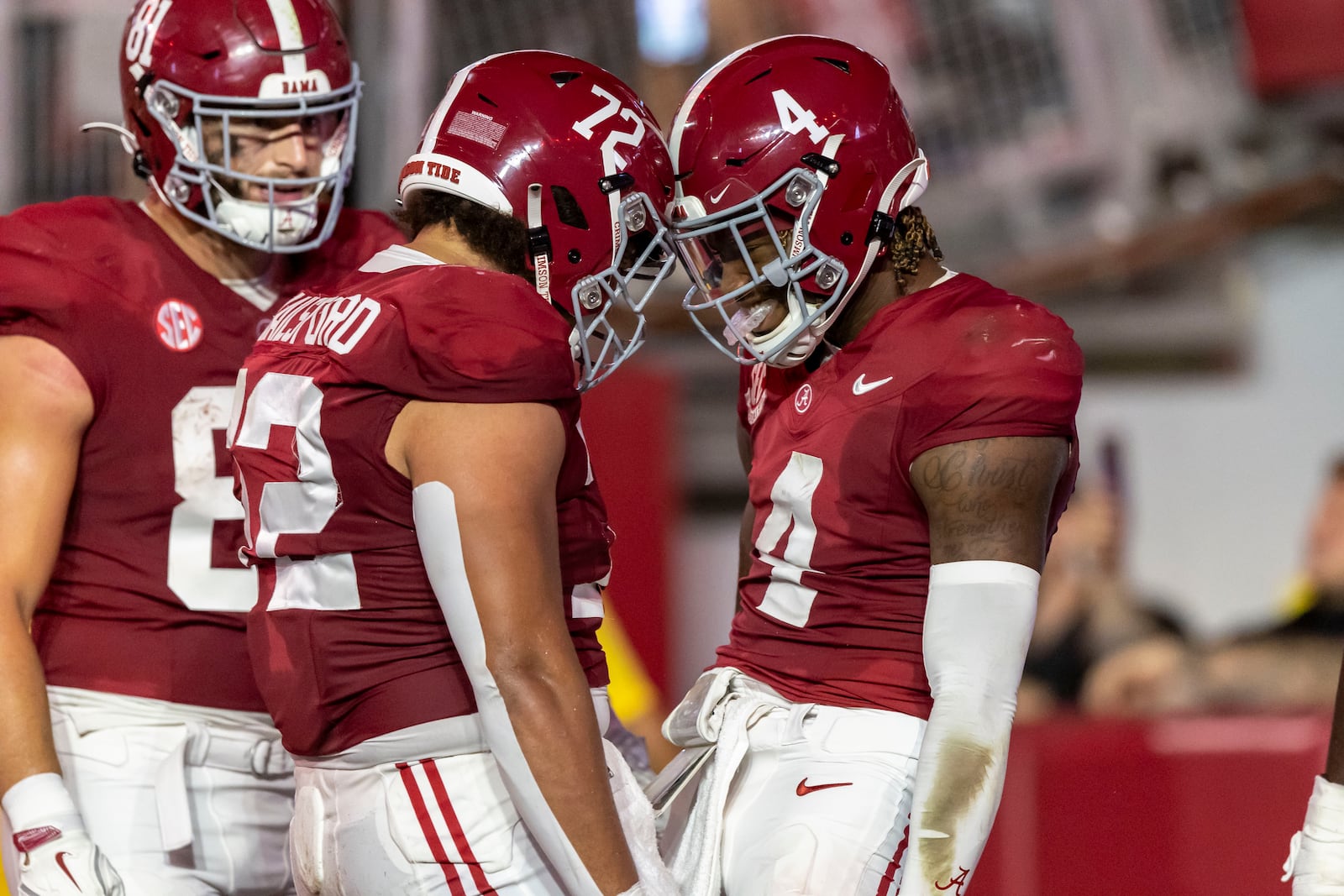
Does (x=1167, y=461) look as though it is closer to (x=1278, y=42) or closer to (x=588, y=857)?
(x=1278, y=42)

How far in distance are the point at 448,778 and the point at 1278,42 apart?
433cm

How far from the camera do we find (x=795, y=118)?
6.65ft

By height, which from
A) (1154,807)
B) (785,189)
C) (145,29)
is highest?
(145,29)

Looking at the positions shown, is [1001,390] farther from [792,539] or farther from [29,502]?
[29,502]

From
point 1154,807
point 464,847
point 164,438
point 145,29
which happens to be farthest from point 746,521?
point 1154,807

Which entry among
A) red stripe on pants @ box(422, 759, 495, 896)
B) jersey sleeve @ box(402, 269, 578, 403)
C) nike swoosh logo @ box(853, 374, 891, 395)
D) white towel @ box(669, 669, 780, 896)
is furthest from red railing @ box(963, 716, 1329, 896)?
jersey sleeve @ box(402, 269, 578, 403)

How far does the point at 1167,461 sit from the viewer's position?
615cm

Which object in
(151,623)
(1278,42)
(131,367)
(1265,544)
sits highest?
(131,367)

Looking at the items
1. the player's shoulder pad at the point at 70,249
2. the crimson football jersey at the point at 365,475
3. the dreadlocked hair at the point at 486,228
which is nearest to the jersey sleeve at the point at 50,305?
the player's shoulder pad at the point at 70,249

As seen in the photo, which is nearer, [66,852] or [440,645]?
[440,645]

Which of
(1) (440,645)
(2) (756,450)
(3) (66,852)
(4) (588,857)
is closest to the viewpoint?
(4) (588,857)

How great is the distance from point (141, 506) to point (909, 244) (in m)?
1.13

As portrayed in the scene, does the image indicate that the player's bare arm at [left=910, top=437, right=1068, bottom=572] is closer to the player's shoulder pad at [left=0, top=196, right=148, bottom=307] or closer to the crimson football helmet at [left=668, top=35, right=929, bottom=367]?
the crimson football helmet at [left=668, top=35, right=929, bottom=367]

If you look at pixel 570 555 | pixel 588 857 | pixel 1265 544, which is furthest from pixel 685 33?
pixel 588 857
